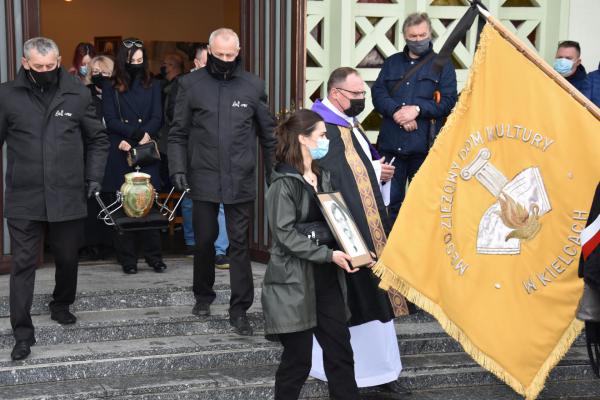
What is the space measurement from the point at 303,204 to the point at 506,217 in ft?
3.84

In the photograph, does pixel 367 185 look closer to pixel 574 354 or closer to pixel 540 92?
pixel 540 92

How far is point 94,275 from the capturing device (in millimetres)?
8539

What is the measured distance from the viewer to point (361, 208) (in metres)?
6.43

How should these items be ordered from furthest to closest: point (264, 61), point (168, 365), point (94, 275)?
point (264, 61) → point (94, 275) → point (168, 365)

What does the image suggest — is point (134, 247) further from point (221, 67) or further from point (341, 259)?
point (341, 259)

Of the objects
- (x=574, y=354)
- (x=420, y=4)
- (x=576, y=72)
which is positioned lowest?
(x=574, y=354)

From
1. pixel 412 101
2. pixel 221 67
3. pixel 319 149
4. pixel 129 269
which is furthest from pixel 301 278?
pixel 129 269

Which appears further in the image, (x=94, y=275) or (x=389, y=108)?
(x=94, y=275)

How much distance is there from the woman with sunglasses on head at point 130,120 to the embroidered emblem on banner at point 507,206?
3440 millimetres

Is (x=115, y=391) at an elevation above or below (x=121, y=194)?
below

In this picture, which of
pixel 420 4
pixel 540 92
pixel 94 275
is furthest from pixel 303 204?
pixel 420 4

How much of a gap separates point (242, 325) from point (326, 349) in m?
1.73

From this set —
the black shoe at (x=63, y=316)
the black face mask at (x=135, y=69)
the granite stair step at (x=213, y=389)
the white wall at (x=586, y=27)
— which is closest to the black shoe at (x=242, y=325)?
the granite stair step at (x=213, y=389)

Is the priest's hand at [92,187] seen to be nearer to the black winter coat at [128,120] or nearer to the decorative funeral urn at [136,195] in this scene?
the decorative funeral urn at [136,195]
